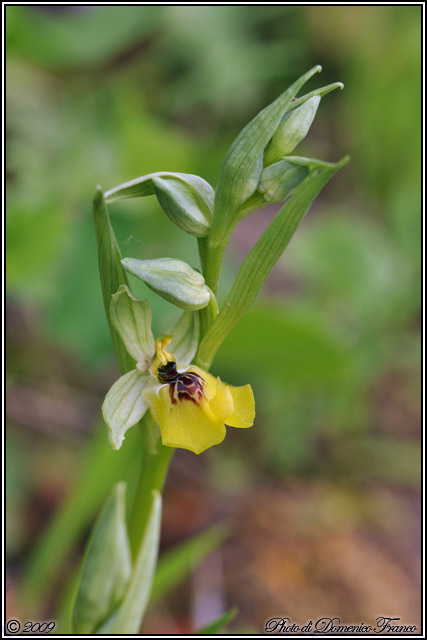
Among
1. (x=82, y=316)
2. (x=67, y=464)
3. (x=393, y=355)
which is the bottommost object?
(x=67, y=464)

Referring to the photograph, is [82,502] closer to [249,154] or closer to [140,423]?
[140,423]

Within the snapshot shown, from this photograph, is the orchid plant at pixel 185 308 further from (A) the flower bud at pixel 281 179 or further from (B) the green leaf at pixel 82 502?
(B) the green leaf at pixel 82 502

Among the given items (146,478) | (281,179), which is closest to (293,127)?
(281,179)

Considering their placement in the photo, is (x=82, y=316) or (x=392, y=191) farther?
(x=392, y=191)

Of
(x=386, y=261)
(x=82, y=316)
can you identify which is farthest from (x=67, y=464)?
(x=386, y=261)

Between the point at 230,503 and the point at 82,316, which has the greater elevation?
A: the point at 82,316

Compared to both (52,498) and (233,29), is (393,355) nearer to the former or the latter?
(52,498)
